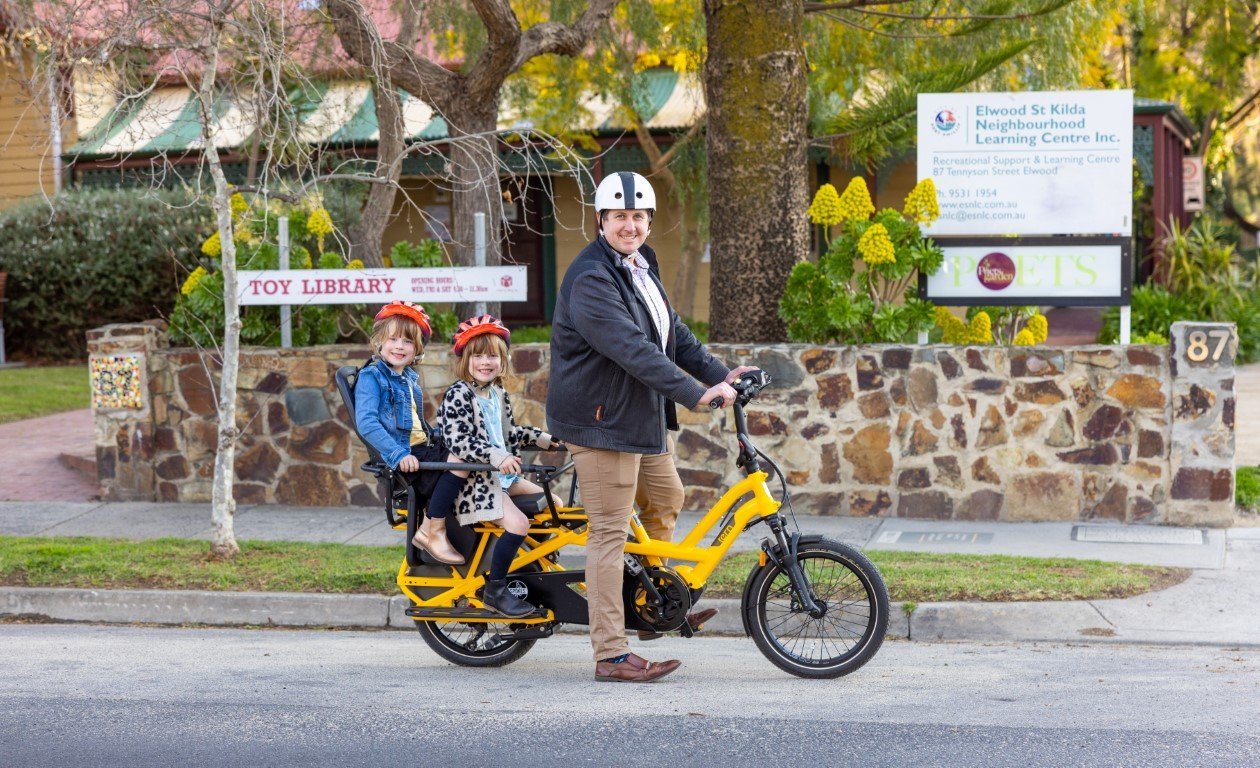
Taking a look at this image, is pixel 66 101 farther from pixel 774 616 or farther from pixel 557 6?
pixel 557 6

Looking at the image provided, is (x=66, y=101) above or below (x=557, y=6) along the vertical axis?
below

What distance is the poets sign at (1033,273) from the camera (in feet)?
30.9

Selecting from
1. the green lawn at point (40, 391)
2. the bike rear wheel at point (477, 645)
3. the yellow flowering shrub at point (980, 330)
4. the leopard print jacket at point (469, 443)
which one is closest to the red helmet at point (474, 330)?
the leopard print jacket at point (469, 443)

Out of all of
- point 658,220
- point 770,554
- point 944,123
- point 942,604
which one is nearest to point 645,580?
point 770,554

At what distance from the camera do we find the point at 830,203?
977cm

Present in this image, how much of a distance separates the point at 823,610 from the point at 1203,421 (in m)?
4.45

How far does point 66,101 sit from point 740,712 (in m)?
6.11

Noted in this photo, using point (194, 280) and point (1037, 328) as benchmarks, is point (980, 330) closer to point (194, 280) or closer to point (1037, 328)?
point (1037, 328)

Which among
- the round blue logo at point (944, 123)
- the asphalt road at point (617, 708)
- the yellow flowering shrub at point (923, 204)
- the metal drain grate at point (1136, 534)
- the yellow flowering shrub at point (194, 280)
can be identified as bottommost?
the asphalt road at point (617, 708)

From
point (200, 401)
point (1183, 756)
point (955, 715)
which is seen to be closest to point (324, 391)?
point (200, 401)

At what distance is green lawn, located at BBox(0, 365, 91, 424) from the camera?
48.3 ft

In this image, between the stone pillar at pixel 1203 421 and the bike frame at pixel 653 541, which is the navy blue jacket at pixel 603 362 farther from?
the stone pillar at pixel 1203 421

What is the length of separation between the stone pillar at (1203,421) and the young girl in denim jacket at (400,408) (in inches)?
196

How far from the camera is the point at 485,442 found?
5867 millimetres
